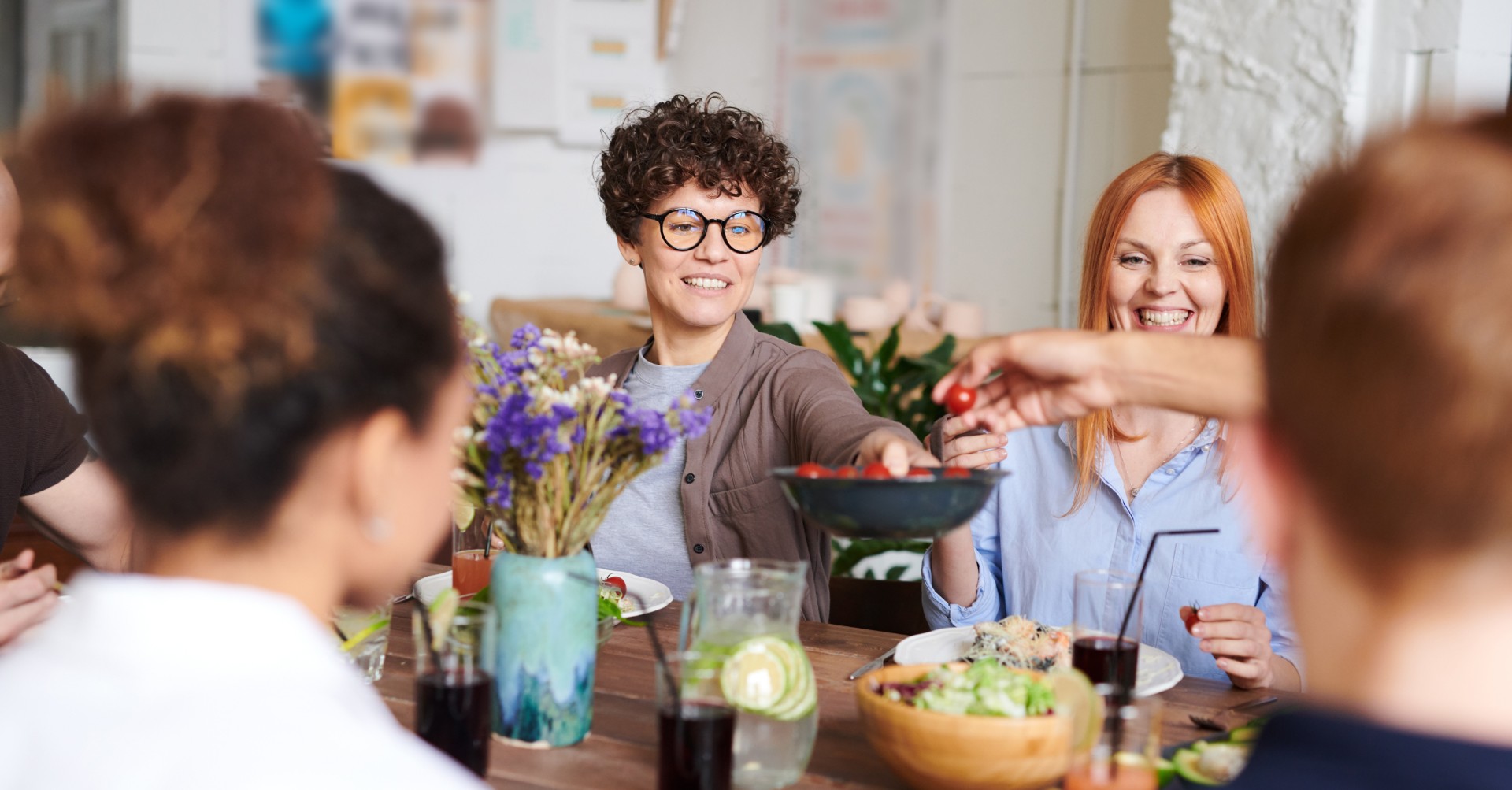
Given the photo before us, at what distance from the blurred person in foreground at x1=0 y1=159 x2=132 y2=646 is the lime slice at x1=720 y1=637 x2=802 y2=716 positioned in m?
1.09

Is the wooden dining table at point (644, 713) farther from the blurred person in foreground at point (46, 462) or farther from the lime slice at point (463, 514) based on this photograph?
the blurred person in foreground at point (46, 462)

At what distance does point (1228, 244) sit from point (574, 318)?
256 centimetres

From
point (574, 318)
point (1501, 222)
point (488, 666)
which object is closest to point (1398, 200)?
point (1501, 222)

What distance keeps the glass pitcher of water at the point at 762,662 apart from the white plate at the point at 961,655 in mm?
332

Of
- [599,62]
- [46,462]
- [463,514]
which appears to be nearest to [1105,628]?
[463,514]

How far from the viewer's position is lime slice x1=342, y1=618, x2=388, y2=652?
1.41 meters

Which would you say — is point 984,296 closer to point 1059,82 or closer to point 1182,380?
point 1059,82

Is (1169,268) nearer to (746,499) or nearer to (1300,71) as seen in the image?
(746,499)

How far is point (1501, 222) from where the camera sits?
1.95ft

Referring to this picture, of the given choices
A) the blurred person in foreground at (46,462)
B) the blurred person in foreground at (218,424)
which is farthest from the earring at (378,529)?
the blurred person in foreground at (46,462)

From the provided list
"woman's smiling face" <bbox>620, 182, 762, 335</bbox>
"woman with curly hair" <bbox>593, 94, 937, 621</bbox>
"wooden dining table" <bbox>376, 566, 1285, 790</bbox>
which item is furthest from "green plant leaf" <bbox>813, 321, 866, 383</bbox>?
"wooden dining table" <bbox>376, 566, 1285, 790</bbox>

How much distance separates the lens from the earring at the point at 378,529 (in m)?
0.89

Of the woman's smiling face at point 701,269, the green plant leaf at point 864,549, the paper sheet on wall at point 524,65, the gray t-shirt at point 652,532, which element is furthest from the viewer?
the paper sheet on wall at point 524,65

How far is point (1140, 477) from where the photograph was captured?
204 centimetres
